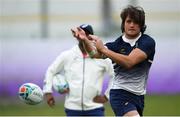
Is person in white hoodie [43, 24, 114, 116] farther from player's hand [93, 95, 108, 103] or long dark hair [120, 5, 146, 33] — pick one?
long dark hair [120, 5, 146, 33]

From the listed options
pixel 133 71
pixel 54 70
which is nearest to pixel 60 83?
pixel 54 70

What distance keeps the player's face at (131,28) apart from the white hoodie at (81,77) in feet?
7.02

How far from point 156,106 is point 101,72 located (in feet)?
23.2

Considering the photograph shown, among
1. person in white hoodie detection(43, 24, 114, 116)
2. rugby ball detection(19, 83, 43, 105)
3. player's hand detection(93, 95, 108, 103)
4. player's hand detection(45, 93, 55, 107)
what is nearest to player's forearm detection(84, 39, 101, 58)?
rugby ball detection(19, 83, 43, 105)

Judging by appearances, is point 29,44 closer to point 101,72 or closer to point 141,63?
point 101,72

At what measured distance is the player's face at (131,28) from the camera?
30.2 feet

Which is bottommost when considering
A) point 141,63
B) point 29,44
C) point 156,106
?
point 156,106

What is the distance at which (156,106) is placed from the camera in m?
18.3

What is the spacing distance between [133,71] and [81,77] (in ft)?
6.93

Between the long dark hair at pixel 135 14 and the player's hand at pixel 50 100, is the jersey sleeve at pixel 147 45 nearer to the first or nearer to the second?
the long dark hair at pixel 135 14

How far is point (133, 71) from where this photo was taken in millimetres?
9281

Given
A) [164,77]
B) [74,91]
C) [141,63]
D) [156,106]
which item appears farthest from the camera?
[164,77]

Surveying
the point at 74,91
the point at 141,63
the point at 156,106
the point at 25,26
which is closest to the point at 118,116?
the point at 141,63

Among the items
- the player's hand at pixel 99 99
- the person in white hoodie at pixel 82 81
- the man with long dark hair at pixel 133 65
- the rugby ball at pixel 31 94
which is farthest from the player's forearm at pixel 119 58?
the player's hand at pixel 99 99
